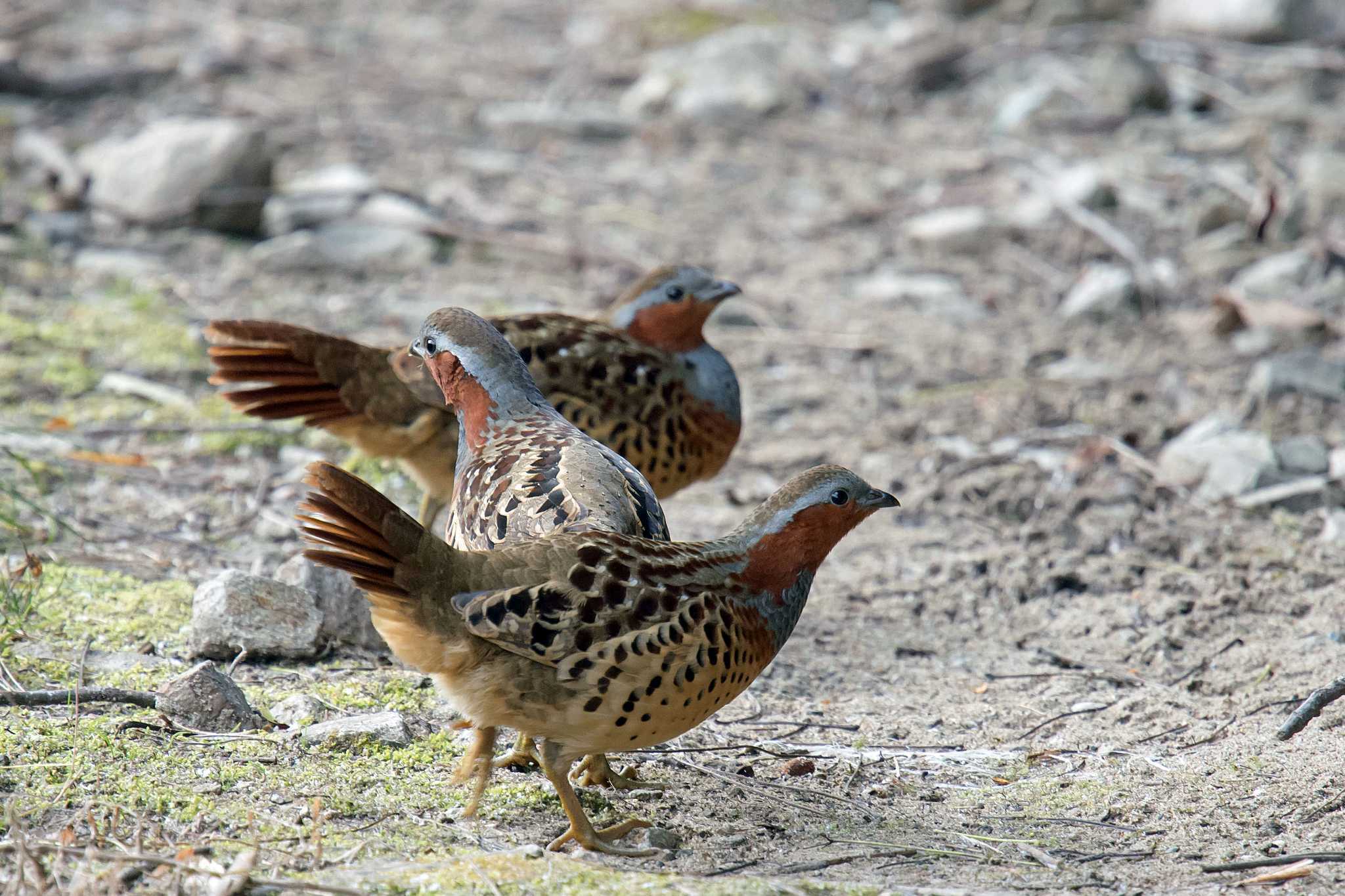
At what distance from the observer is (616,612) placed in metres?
3.09

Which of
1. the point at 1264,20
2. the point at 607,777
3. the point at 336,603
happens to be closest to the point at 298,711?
the point at 336,603

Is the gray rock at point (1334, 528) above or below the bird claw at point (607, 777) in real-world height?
below

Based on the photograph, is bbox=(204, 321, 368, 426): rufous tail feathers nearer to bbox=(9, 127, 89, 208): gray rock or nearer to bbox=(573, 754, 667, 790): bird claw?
bbox=(573, 754, 667, 790): bird claw

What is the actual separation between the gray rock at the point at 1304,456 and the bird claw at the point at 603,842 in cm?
344

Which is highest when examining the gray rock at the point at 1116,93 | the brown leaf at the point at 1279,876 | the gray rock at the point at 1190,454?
the brown leaf at the point at 1279,876

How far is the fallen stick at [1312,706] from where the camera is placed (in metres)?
3.56

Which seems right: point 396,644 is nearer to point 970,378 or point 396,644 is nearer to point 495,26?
point 970,378

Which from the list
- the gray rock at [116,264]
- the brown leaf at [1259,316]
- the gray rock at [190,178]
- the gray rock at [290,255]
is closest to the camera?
the brown leaf at [1259,316]

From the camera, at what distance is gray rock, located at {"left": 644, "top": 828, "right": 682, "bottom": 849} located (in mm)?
3211

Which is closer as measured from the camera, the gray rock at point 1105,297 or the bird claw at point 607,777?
the bird claw at point 607,777

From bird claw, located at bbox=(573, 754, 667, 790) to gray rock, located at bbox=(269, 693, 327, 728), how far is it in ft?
2.22

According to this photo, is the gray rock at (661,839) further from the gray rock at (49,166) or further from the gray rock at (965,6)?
the gray rock at (965,6)

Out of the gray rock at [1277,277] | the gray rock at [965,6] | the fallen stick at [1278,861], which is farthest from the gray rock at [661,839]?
the gray rock at [965,6]

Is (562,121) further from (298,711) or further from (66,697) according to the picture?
(66,697)
